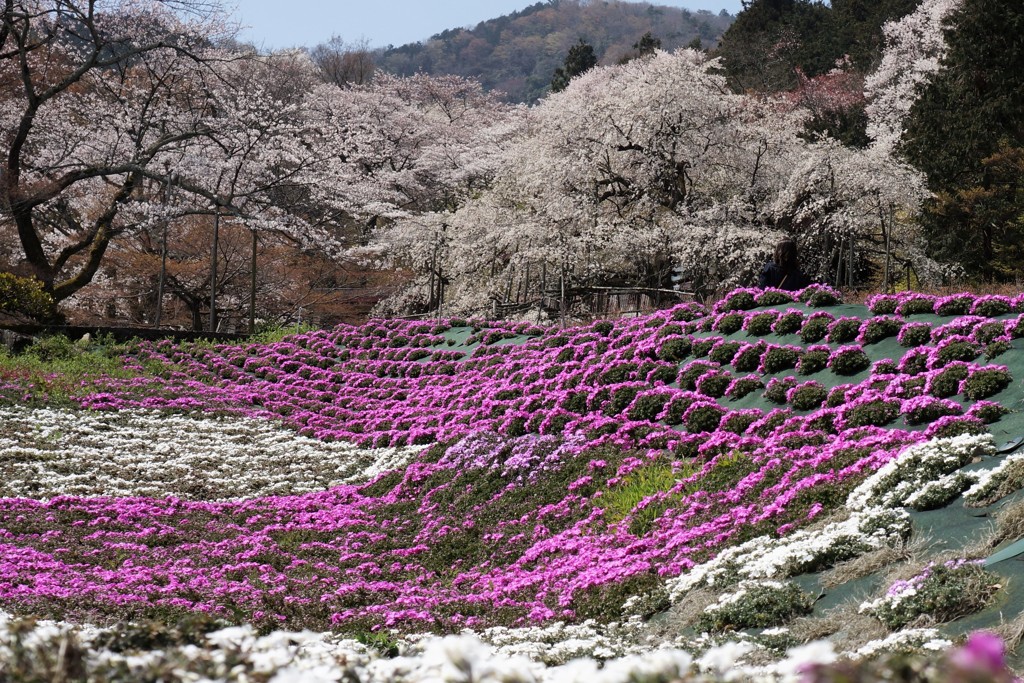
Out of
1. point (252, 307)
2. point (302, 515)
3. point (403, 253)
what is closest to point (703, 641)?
point (302, 515)

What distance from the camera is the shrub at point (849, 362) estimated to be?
1248cm

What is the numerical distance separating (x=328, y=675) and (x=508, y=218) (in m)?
30.0

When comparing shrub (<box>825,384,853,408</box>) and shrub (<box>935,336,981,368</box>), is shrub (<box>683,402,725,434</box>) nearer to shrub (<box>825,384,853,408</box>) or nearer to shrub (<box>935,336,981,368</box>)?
shrub (<box>825,384,853,408</box>)

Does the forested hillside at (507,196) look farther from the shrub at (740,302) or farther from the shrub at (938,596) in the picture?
the shrub at (938,596)

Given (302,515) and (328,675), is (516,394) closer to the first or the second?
(302,515)

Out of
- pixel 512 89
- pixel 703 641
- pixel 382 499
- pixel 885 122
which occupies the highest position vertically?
pixel 512 89

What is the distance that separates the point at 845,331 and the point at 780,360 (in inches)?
36.7

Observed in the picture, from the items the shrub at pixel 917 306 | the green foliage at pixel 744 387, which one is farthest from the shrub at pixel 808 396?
the shrub at pixel 917 306

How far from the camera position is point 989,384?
33.6 ft

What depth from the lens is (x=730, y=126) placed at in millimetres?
30125

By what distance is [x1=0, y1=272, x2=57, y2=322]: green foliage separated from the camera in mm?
23312

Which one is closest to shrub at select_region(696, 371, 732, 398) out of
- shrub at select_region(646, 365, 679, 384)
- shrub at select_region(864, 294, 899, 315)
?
shrub at select_region(646, 365, 679, 384)

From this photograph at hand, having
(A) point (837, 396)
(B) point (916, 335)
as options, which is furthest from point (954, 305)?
(A) point (837, 396)

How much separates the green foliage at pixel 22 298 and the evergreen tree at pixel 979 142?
74.7 feet
